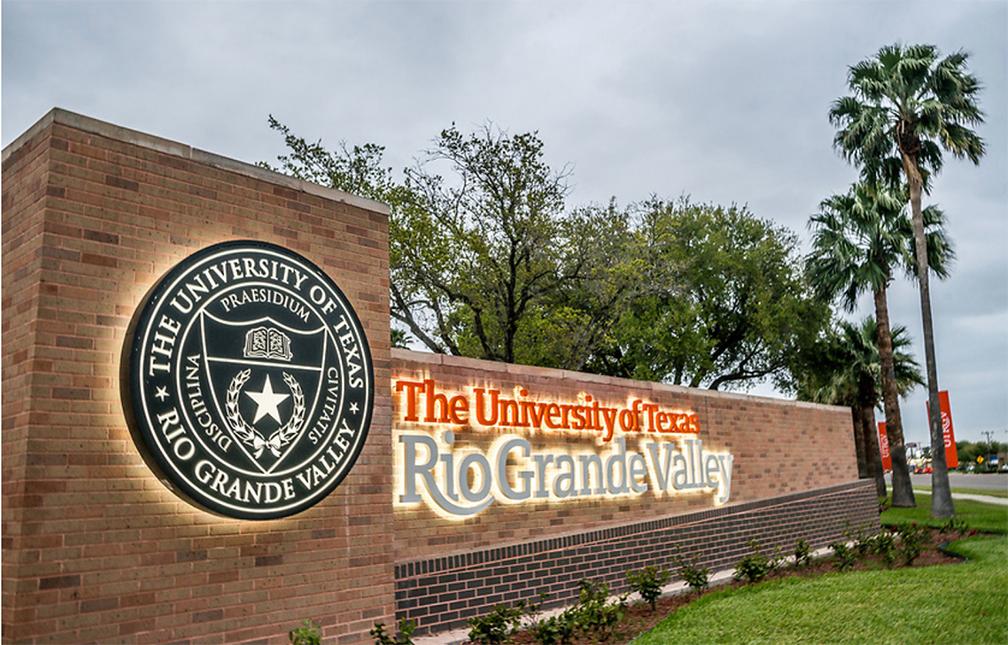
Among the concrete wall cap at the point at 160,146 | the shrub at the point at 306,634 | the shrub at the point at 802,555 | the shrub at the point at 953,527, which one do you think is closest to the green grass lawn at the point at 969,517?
the shrub at the point at 953,527

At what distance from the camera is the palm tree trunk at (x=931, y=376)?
2220 centimetres

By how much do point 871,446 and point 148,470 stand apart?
29290 mm

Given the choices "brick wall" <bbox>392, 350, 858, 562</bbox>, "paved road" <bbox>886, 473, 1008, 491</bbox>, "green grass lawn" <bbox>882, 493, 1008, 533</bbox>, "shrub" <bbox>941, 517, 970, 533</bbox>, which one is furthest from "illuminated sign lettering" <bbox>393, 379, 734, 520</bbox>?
"paved road" <bbox>886, 473, 1008, 491</bbox>

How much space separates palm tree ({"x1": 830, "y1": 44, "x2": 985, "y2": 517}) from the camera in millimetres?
22578

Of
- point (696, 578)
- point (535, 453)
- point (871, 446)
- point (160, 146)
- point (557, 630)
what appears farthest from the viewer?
point (871, 446)

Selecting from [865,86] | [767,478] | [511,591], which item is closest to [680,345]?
[865,86]

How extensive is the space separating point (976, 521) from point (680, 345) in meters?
13.4

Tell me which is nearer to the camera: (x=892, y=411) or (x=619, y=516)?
(x=619, y=516)

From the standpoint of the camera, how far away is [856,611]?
954 cm

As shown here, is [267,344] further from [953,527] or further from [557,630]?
[953,527]

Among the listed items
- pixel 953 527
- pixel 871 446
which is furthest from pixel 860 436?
pixel 953 527

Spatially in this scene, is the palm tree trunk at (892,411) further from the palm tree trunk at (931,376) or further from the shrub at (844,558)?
the shrub at (844,558)

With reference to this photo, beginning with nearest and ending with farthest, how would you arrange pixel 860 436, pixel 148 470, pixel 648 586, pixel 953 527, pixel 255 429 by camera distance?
pixel 148 470, pixel 255 429, pixel 648 586, pixel 953 527, pixel 860 436

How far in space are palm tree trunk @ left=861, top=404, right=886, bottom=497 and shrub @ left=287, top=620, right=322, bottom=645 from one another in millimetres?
26417
